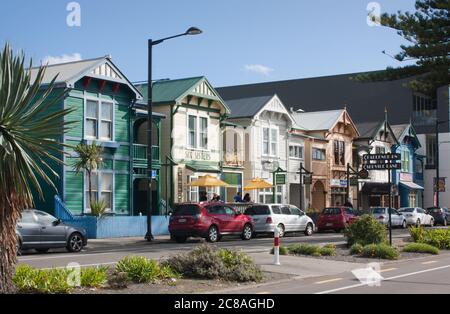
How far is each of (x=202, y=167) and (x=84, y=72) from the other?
31.8 ft

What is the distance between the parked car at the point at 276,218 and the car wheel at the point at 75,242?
10.1 metres

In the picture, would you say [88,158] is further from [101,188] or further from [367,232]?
[367,232]

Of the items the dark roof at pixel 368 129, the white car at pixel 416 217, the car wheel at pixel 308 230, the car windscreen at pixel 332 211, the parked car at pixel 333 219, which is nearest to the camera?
the car wheel at pixel 308 230

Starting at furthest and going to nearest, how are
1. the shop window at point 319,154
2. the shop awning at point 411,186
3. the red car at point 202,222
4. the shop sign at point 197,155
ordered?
1. the shop awning at point 411,186
2. the shop window at point 319,154
3. the shop sign at point 197,155
4. the red car at point 202,222

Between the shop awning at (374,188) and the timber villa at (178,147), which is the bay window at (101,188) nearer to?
the timber villa at (178,147)

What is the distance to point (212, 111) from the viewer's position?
130 feet

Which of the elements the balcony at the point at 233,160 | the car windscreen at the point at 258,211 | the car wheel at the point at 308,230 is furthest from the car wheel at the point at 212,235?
the balcony at the point at 233,160

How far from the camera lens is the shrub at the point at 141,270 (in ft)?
42.0

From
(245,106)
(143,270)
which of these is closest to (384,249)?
(143,270)

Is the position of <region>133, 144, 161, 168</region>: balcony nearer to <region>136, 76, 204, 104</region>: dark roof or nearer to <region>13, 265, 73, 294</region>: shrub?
<region>136, 76, 204, 104</region>: dark roof

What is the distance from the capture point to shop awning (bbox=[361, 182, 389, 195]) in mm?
55312

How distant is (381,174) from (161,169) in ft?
91.0

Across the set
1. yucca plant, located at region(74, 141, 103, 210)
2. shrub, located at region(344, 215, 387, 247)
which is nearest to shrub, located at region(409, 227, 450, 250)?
shrub, located at region(344, 215, 387, 247)

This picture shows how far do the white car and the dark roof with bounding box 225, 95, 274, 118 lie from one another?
38.6 ft
